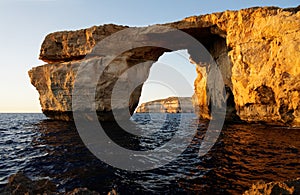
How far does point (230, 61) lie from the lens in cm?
2189

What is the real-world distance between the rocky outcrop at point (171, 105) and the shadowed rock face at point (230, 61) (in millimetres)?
76550

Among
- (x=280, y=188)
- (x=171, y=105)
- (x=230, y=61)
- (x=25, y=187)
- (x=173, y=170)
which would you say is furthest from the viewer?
(x=171, y=105)

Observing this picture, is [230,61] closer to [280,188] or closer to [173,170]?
[173,170]

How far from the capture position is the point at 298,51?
49.0 ft

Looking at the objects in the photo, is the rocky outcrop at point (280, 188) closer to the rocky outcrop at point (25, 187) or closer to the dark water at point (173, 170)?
the dark water at point (173, 170)

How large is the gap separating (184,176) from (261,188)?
Answer: 3433mm

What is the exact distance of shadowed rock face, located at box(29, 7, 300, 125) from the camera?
16219 millimetres

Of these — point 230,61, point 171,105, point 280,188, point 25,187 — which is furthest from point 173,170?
point 171,105

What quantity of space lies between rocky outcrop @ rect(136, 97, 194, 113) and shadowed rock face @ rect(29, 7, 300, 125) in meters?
76.5

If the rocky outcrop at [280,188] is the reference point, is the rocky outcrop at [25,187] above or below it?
below

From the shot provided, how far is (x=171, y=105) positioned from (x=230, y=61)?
88551 mm

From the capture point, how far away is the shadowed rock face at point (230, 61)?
1622 centimetres

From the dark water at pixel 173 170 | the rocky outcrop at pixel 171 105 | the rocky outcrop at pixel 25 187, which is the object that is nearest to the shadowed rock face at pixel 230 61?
the dark water at pixel 173 170

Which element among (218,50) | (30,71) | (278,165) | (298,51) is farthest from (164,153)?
(30,71)
